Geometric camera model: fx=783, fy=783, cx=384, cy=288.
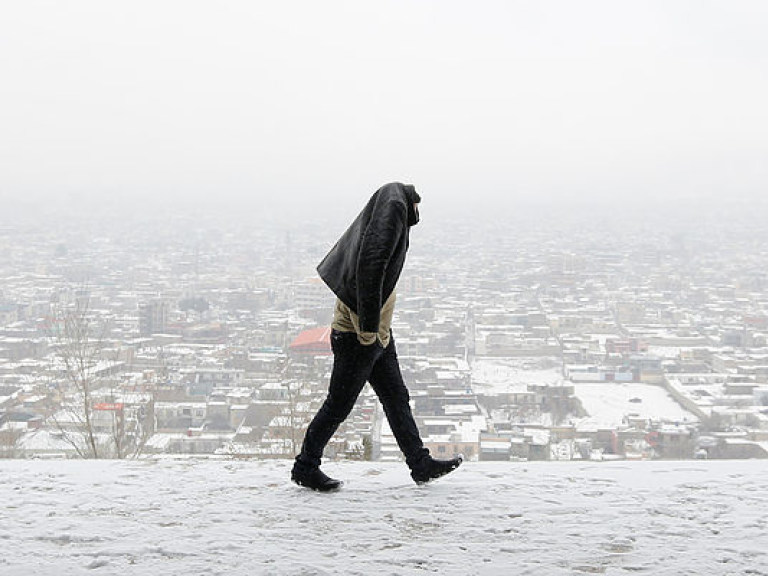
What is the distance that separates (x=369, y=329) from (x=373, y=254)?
313 millimetres

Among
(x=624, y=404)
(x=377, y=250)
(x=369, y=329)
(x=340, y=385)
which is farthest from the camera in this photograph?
(x=624, y=404)

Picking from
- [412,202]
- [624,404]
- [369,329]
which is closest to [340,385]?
[369,329]

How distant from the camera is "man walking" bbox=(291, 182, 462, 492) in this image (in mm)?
3061

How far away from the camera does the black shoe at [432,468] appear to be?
11.4ft

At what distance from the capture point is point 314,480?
3.43m

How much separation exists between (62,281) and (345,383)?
1559 cm

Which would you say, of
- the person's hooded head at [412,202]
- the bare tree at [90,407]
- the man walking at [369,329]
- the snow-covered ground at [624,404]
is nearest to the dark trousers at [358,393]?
the man walking at [369,329]

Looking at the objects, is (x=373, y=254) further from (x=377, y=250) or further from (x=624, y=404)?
(x=624, y=404)

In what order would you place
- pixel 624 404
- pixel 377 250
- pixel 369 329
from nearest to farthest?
pixel 377 250, pixel 369 329, pixel 624 404

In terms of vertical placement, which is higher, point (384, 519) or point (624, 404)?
point (384, 519)

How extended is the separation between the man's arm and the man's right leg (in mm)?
248

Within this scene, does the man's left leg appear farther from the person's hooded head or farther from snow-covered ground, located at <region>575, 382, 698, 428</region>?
snow-covered ground, located at <region>575, 382, 698, 428</region>

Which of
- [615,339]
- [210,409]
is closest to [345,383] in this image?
[210,409]

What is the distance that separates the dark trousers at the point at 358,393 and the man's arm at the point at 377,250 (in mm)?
262
